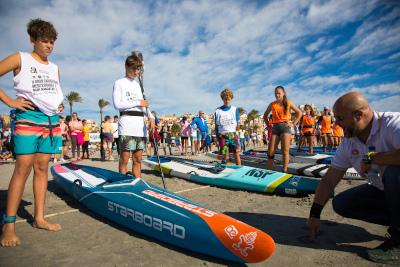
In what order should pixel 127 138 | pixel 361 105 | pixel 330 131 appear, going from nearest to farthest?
pixel 361 105 → pixel 127 138 → pixel 330 131

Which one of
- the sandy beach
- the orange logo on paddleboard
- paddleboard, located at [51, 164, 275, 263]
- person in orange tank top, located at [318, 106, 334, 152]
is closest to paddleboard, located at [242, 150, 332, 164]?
person in orange tank top, located at [318, 106, 334, 152]

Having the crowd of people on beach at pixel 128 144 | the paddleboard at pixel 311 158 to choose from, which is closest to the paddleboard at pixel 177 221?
the crowd of people on beach at pixel 128 144

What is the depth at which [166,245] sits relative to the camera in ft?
7.62

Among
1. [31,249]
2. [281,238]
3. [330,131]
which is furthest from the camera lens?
[330,131]

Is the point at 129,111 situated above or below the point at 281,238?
above

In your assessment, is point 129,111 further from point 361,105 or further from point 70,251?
point 361,105

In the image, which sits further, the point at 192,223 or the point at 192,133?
the point at 192,133

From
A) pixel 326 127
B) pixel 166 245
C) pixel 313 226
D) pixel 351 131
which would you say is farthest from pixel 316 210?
pixel 326 127

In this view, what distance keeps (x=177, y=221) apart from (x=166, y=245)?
0.30 m

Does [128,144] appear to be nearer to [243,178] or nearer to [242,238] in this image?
[243,178]

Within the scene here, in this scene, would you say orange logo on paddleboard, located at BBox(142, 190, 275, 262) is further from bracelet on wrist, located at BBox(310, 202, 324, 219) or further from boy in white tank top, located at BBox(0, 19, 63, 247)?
boy in white tank top, located at BBox(0, 19, 63, 247)

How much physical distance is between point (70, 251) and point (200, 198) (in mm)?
2150

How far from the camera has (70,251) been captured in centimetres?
224

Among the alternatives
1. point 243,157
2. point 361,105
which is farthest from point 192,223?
point 243,157
